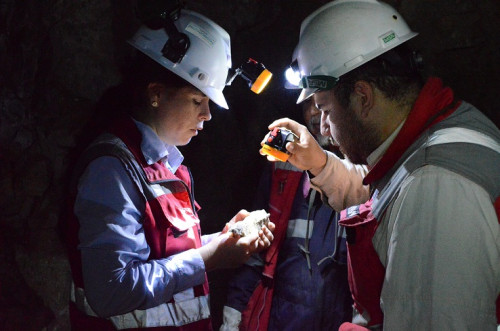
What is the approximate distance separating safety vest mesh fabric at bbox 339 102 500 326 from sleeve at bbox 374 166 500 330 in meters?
0.06

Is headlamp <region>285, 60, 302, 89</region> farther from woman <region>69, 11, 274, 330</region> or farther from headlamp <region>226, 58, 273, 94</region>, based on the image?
woman <region>69, 11, 274, 330</region>

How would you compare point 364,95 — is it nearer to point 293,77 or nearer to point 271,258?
point 293,77

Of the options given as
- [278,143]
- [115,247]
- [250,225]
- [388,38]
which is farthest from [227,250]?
[388,38]

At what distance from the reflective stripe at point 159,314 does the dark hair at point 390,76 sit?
4.37ft

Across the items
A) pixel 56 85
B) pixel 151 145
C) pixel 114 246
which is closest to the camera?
pixel 114 246

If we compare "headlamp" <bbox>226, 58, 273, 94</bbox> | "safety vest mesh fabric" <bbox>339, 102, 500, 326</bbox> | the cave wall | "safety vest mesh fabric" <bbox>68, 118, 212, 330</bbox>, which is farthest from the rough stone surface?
the cave wall

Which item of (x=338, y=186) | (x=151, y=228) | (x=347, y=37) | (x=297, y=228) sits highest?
(x=347, y=37)

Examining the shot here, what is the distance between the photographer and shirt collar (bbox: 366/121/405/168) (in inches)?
75.3

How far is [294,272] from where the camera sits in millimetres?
2895

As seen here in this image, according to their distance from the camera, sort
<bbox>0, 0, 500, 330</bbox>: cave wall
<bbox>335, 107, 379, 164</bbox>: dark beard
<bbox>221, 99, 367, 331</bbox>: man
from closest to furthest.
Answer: <bbox>335, 107, 379, 164</bbox>: dark beard → <bbox>221, 99, 367, 331</bbox>: man → <bbox>0, 0, 500, 330</bbox>: cave wall

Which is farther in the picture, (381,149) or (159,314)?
(159,314)

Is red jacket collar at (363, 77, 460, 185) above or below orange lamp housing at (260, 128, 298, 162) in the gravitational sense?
above

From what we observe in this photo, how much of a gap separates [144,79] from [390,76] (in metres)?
1.34

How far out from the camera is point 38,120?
3.31 meters
